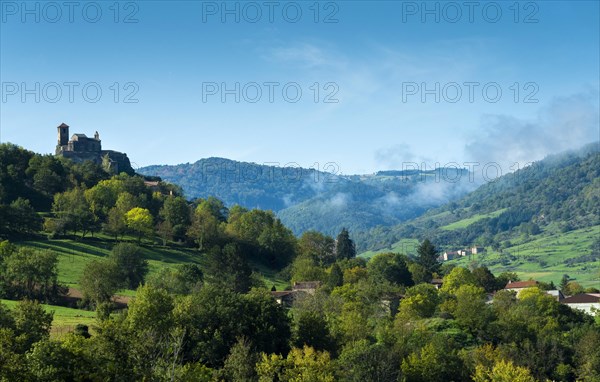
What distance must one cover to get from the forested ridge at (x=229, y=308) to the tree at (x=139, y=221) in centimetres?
31

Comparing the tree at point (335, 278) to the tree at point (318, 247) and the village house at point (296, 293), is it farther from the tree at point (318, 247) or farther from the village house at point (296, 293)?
the tree at point (318, 247)

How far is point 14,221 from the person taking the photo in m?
125

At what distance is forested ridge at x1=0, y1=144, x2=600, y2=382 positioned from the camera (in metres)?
53.6

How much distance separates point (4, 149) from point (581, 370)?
122605 millimetres

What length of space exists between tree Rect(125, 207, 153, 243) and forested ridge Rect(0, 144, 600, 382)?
31 cm

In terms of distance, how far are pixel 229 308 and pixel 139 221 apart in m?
77.5

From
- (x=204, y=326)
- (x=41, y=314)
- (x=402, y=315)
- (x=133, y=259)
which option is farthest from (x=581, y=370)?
(x=133, y=259)

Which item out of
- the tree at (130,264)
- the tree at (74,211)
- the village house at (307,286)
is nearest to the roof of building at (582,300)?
the village house at (307,286)

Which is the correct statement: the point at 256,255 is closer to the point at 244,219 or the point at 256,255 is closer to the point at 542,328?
the point at 244,219

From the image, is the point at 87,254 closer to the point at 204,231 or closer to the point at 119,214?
the point at 119,214

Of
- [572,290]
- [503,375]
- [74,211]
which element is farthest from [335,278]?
[572,290]

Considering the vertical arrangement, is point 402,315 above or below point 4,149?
below

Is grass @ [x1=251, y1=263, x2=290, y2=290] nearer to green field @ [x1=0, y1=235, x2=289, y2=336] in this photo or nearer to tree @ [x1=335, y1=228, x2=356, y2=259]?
green field @ [x1=0, y1=235, x2=289, y2=336]

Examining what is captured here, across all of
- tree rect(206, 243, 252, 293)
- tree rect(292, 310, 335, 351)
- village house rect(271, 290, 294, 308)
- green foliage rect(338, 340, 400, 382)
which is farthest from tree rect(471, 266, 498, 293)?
green foliage rect(338, 340, 400, 382)
